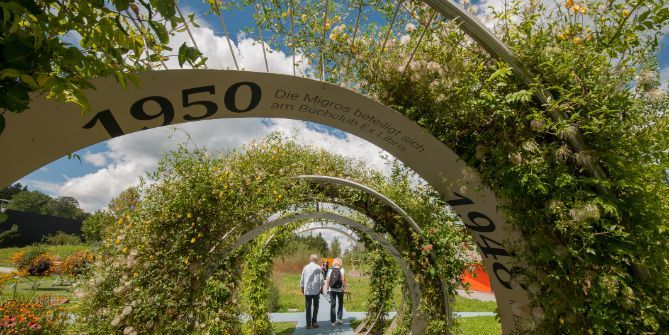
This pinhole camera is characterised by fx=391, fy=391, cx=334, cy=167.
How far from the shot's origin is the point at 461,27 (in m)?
2.39

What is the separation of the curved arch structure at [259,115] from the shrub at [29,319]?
3.12 meters

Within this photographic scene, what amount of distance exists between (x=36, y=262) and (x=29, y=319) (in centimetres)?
842

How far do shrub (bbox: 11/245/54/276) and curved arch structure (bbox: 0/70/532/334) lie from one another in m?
9.58

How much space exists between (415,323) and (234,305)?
281 cm

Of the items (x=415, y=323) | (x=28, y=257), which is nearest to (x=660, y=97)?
(x=415, y=323)

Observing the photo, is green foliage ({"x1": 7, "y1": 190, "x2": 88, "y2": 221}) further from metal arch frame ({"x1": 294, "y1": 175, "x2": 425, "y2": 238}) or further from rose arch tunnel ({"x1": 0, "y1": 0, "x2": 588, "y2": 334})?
rose arch tunnel ({"x1": 0, "y1": 0, "x2": 588, "y2": 334})

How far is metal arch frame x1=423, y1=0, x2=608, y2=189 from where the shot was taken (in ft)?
7.40

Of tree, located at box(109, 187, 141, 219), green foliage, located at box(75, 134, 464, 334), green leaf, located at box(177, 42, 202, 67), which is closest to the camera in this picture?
green leaf, located at box(177, 42, 202, 67)

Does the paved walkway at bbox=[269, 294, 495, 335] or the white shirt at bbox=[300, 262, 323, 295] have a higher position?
the white shirt at bbox=[300, 262, 323, 295]

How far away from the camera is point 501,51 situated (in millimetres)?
2354

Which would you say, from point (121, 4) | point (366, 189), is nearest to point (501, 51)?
point (121, 4)

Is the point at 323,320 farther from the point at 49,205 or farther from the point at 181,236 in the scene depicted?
the point at 49,205

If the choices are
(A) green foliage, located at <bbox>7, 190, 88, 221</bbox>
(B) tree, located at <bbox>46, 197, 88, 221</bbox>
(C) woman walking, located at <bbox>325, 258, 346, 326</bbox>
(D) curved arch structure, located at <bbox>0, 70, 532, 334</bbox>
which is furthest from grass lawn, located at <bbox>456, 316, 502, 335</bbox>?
(B) tree, located at <bbox>46, 197, 88, 221</bbox>

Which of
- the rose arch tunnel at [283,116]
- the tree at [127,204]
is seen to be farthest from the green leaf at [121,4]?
the tree at [127,204]
